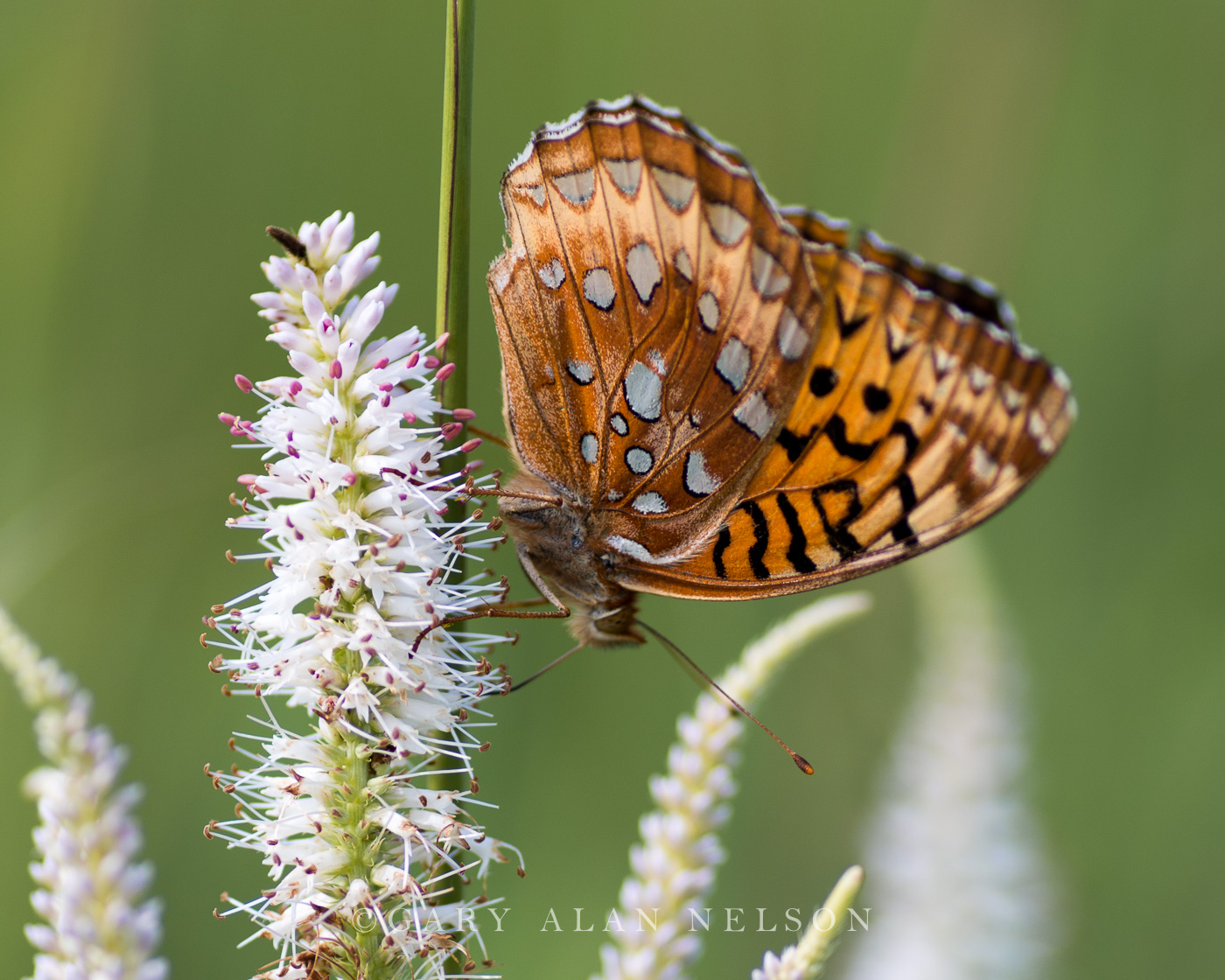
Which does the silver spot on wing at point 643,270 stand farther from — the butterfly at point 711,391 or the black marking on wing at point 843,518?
the black marking on wing at point 843,518

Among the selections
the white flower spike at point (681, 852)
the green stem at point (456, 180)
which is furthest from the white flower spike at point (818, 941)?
the green stem at point (456, 180)

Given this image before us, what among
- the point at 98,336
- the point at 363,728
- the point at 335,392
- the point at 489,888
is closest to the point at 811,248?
the point at 335,392

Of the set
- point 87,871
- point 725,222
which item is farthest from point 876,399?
point 87,871

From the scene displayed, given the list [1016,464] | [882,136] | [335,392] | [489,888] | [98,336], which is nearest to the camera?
[335,392]

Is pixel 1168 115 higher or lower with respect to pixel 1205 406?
higher

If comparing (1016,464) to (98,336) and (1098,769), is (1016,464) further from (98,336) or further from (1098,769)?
(98,336)

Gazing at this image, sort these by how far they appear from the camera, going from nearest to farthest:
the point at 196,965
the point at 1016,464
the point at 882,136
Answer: the point at 1016,464 < the point at 196,965 < the point at 882,136

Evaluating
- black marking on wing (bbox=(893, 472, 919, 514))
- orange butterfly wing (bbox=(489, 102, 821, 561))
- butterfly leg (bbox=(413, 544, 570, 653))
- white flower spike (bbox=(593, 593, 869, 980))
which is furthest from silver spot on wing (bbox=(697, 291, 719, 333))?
white flower spike (bbox=(593, 593, 869, 980))
